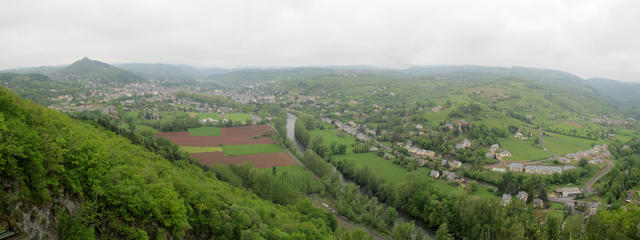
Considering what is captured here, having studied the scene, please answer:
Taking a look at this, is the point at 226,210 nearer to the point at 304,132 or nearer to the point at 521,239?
the point at 521,239

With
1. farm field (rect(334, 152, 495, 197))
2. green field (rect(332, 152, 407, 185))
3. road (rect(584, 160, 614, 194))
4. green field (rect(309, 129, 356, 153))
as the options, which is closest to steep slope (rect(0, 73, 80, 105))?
green field (rect(309, 129, 356, 153))

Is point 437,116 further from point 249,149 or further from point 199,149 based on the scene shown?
point 199,149

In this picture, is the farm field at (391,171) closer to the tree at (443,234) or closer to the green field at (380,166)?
the green field at (380,166)

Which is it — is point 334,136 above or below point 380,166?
above

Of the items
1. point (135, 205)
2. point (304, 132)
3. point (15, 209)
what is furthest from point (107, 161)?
point (304, 132)

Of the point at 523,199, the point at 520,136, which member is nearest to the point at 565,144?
the point at 520,136

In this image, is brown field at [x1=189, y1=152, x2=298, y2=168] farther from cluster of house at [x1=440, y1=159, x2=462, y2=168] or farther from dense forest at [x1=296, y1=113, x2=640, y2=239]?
cluster of house at [x1=440, y1=159, x2=462, y2=168]
